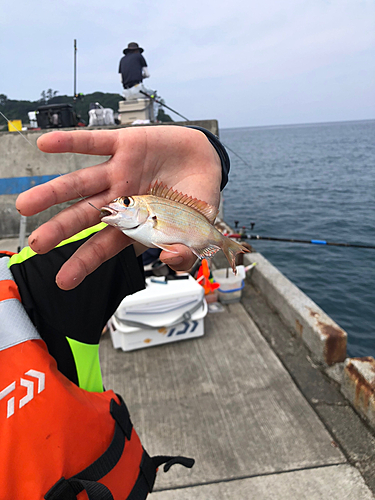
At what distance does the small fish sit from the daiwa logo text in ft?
2.50

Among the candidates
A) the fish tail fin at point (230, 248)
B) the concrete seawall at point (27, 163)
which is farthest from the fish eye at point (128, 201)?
the concrete seawall at point (27, 163)

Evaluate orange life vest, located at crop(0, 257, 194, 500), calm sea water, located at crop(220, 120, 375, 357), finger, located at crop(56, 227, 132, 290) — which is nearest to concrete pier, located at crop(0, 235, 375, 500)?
orange life vest, located at crop(0, 257, 194, 500)

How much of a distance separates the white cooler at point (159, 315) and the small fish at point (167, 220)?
2.74 meters

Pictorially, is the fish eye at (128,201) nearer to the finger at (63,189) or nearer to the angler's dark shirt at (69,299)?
the finger at (63,189)

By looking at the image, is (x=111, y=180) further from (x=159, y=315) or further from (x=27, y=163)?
(x=27, y=163)

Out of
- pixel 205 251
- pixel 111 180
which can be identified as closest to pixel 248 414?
pixel 205 251

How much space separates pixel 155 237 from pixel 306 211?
19.7 meters

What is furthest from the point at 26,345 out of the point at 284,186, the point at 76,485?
the point at 284,186

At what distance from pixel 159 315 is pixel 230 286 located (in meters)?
1.49

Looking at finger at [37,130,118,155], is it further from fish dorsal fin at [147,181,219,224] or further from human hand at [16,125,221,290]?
fish dorsal fin at [147,181,219,224]

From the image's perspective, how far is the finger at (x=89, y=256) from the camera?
3.88 ft

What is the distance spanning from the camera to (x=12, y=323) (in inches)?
59.2

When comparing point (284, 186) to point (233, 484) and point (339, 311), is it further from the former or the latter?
point (233, 484)

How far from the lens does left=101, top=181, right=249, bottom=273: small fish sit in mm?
1233
